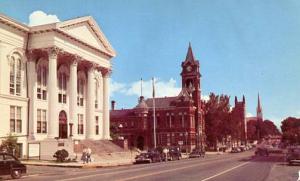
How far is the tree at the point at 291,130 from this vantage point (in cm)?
11253

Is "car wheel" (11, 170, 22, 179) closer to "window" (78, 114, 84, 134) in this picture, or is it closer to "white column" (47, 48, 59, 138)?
"white column" (47, 48, 59, 138)

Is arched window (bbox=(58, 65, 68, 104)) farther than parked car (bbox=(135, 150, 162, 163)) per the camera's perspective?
Yes

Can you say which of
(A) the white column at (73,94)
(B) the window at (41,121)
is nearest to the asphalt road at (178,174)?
(B) the window at (41,121)

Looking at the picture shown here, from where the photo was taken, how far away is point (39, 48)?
53.8m

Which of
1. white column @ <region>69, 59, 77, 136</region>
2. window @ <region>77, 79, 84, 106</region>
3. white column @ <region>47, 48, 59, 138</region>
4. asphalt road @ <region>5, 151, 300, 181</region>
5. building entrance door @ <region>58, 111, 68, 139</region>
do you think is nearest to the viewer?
asphalt road @ <region>5, 151, 300, 181</region>

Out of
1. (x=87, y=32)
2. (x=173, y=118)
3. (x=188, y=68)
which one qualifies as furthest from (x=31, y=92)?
(x=188, y=68)

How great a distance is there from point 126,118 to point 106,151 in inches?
2140

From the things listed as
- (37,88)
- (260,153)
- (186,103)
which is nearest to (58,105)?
(37,88)

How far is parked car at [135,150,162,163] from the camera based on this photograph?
48.6 metres

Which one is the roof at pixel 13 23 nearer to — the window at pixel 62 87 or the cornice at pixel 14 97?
→ the cornice at pixel 14 97

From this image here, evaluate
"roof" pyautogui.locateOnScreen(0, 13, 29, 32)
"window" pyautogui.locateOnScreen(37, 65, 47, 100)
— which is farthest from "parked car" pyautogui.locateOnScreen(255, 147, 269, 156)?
"roof" pyautogui.locateOnScreen(0, 13, 29, 32)

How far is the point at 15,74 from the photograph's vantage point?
51594 millimetres

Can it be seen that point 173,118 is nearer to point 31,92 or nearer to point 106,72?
point 106,72

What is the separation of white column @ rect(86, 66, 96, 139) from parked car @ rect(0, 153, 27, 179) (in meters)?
33.6
